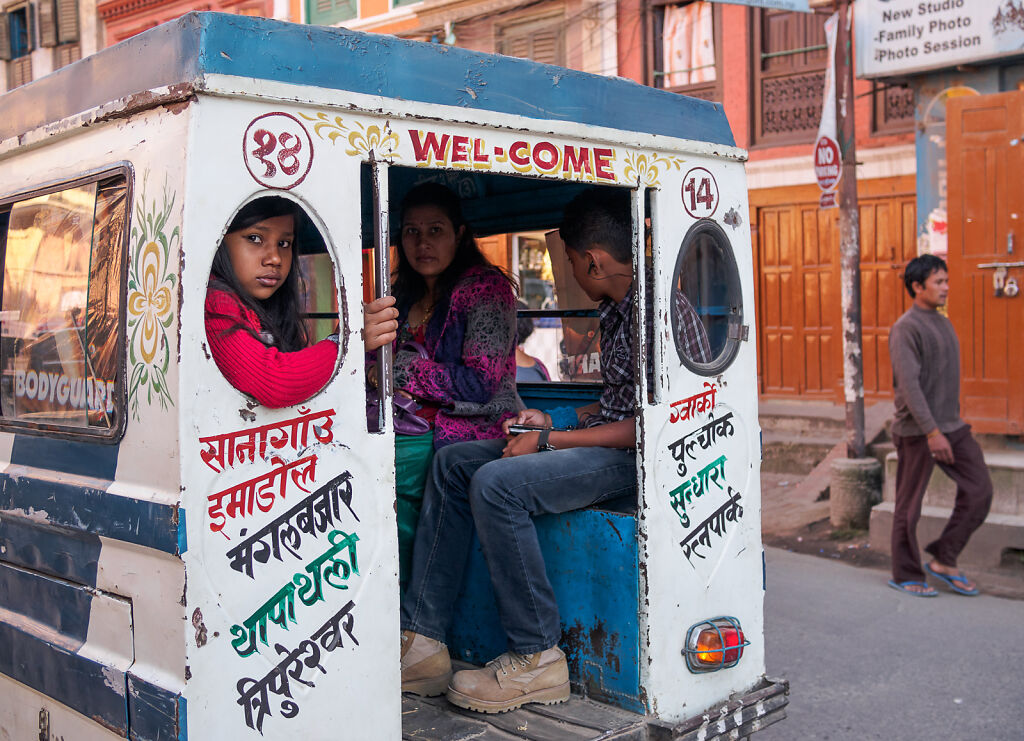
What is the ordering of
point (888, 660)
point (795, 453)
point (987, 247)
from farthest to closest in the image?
point (795, 453) → point (987, 247) → point (888, 660)

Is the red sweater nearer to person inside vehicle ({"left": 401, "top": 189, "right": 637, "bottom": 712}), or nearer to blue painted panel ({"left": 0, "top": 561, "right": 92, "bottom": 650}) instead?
blue painted panel ({"left": 0, "top": 561, "right": 92, "bottom": 650})

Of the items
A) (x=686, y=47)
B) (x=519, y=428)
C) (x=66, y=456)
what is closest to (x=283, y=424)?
(x=66, y=456)

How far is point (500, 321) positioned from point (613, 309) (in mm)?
367

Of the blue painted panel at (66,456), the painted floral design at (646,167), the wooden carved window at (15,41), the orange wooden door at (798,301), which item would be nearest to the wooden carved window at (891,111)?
the orange wooden door at (798,301)

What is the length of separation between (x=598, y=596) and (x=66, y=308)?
1594 mm

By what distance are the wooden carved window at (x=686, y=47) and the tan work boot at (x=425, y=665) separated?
1027 cm

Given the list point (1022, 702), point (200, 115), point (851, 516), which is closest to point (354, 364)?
point (200, 115)

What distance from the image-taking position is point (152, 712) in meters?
2.12

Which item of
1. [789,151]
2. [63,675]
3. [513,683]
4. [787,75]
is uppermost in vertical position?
[787,75]

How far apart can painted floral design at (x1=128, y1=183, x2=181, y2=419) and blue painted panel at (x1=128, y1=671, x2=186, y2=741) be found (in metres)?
0.57

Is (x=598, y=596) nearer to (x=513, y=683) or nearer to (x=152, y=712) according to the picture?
(x=513, y=683)

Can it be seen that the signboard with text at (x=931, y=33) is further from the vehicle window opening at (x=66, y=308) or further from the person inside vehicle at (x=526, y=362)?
the vehicle window opening at (x=66, y=308)

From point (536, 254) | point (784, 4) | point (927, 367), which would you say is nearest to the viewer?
point (536, 254)

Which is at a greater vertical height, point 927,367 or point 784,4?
point 784,4
